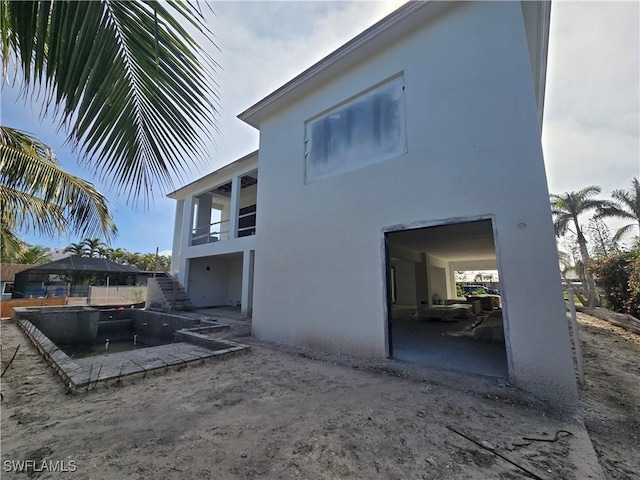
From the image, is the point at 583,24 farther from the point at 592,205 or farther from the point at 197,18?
the point at 592,205

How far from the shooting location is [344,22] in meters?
4.89

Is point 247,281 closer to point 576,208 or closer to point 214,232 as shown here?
point 214,232

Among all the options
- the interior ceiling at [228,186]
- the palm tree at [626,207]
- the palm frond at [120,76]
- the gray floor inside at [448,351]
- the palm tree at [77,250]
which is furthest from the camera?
the palm tree at [77,250]

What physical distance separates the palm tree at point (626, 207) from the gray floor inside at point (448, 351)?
1746cm

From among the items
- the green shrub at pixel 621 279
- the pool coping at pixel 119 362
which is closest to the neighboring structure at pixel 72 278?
the pool coping at pixel 119 362

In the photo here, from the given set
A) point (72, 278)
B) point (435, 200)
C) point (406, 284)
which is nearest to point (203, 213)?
point (406, 284)

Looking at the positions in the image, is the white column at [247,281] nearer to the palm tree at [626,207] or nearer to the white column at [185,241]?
the white column at [185,241]

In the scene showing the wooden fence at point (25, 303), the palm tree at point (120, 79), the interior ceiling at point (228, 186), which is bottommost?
the wooden fence at point (25, 303)

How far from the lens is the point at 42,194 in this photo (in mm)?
4512

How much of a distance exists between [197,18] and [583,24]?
6.81 meters

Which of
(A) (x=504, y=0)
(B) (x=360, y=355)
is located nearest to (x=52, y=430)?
(B) (x=360, y=355)

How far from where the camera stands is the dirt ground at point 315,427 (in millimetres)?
2258

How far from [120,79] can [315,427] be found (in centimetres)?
340

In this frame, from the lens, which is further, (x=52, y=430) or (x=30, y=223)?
(x=30, y=223)
